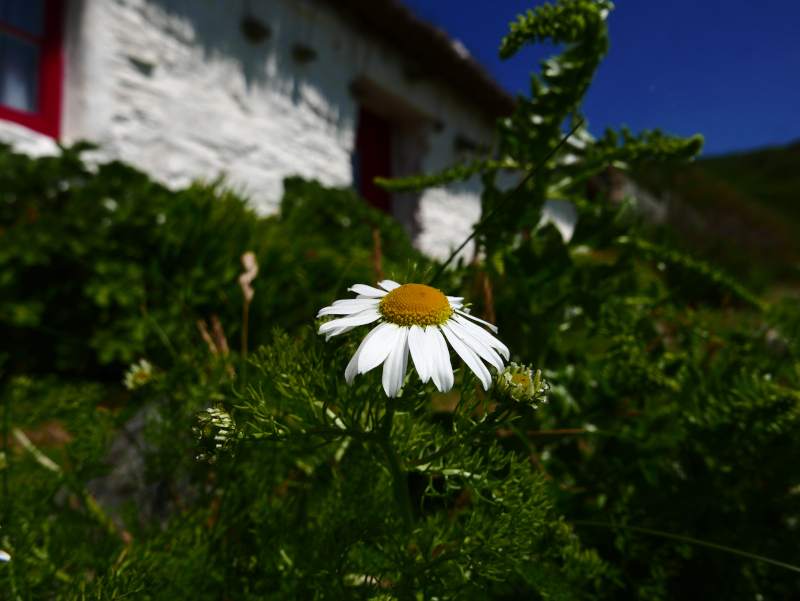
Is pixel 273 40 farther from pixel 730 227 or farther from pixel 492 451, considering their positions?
pixel 730 227

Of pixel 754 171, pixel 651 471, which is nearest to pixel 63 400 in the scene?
pixel 651 471

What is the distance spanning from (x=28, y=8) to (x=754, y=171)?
203ft

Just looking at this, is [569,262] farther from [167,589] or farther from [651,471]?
[167,589]

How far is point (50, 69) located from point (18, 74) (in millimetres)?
203

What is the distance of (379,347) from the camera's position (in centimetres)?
53

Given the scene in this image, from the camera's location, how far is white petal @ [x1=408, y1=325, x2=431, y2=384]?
0.50 metres

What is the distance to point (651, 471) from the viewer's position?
110 centimetres

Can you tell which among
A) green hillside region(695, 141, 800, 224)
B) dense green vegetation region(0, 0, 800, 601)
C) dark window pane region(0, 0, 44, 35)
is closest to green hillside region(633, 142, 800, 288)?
dense green vegetation region(0, 0, 800, 601)

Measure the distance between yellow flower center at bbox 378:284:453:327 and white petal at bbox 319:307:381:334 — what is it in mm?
16

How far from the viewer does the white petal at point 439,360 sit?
498mm

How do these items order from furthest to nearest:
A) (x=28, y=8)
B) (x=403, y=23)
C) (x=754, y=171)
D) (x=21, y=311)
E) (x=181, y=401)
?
(x=754, y=171)
(x=403, y=23)
(x=28, y=8)
(x=21, y=311)
(x=181, y=401)

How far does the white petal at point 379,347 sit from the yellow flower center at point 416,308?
0.05 ft

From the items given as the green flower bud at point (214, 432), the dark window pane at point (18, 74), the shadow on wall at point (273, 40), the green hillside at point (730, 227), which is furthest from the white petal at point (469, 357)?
the shadow on wall at point (273, 40)

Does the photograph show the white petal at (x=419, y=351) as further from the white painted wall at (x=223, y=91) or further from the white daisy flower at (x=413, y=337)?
the white painted wall at (x=223, y=91)
